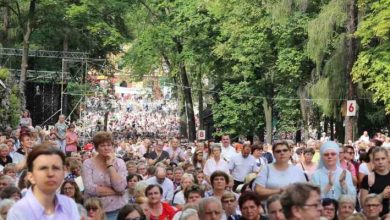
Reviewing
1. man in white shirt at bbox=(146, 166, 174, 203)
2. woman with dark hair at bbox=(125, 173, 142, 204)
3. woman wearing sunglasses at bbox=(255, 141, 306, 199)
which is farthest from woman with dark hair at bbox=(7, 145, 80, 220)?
man in white shirt at bbox=(146, 166, 174, 203)

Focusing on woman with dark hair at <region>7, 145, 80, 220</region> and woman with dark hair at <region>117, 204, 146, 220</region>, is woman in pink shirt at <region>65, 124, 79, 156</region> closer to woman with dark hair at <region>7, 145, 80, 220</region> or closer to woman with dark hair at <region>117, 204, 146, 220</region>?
woman with dark hair at <region>117, 204, 146, 220</region>

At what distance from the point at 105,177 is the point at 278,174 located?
79.8 inches

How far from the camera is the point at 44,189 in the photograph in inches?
187

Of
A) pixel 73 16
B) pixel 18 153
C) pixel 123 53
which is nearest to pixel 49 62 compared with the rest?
pixel 123 53

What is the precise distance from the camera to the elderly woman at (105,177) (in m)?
8.60

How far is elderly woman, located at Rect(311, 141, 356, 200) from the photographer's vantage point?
31.0 feet

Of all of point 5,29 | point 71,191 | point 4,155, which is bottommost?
point 71,191

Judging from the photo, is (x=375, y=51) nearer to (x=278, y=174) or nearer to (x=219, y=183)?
(x=219, y=183)

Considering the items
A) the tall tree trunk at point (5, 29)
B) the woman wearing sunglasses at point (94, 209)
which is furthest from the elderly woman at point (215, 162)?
the tall tree trunk at point (5, 29)

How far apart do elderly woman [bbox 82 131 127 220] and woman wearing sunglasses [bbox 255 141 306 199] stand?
1.63 m

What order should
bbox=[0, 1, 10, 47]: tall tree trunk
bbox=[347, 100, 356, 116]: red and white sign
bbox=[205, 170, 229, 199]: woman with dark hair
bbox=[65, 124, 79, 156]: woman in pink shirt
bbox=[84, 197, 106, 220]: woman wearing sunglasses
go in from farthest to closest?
bbox=[0, 1, 10, 47]: tall tree trunk, bbox=[347, 100, 356, 116]: red and white sign, bbox=[65, 124, 79, 156]: woman in pink shirt, bbox=[205, 170, 229, 199]: woman with dark hair, bbox=[84, 197, 106, 220]: woman wearing sunglasses

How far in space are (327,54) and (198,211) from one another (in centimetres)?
3035

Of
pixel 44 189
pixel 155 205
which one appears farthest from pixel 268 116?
pixel 44 189

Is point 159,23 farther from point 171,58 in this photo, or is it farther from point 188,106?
point 188,106
